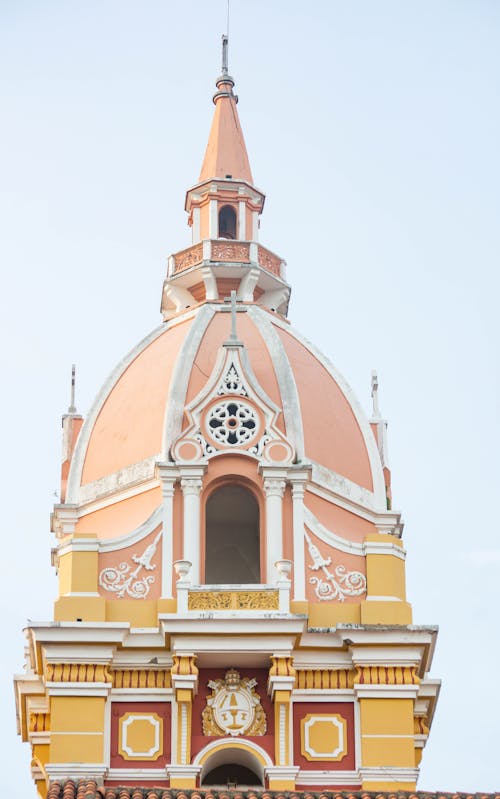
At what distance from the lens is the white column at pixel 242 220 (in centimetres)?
3684

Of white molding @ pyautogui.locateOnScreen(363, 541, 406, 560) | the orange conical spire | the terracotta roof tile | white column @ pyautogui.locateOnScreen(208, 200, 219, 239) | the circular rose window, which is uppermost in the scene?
the orange conical spire

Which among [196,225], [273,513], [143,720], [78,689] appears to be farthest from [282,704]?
[196,225]

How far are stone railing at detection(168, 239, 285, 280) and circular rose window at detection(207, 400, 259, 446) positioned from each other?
4.19 m

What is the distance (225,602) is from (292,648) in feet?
3.70

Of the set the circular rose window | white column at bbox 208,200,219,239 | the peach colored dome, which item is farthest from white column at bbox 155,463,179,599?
white column at bbox 208,200,219,239

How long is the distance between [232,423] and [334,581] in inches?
113

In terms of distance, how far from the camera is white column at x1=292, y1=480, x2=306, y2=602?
102 feet

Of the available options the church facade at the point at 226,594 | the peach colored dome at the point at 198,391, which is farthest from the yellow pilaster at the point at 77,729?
the peach colored dome at the point at 198,391

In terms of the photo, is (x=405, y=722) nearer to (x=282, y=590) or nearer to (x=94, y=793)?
(x=282, y=590)

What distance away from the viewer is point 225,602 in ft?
100

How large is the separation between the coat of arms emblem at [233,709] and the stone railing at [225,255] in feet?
27.1

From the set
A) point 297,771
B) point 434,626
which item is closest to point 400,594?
point 434,626

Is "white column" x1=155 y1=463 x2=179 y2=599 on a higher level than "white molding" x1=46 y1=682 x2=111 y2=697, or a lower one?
higher

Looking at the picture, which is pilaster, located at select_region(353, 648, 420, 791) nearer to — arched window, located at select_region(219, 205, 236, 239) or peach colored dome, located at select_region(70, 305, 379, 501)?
peach colored dome, located at select_region(70, 305, 379, 501)
